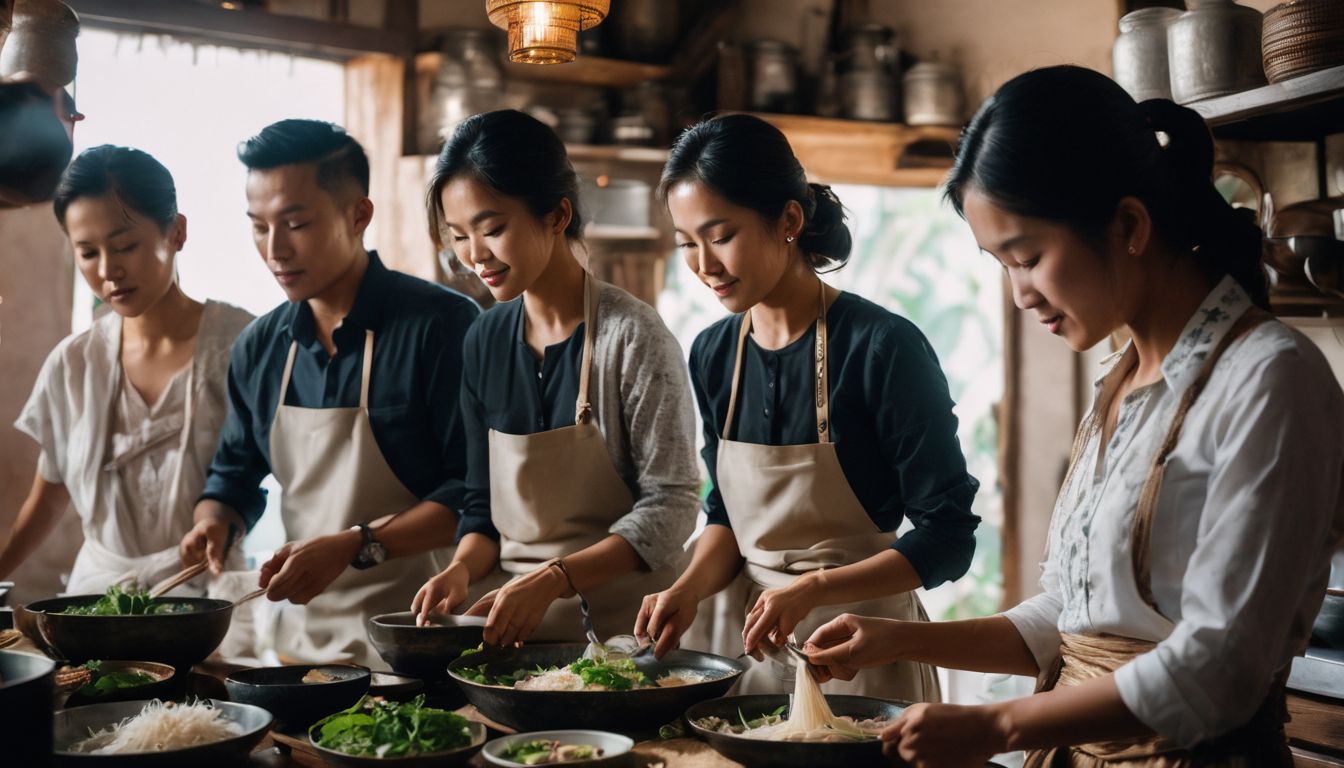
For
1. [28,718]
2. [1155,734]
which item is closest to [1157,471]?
[1155,734]

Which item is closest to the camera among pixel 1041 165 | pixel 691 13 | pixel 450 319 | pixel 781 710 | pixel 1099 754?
pixel 1041 165

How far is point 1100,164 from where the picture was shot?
1599mm

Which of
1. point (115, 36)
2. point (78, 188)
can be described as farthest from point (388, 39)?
point (78, 188)

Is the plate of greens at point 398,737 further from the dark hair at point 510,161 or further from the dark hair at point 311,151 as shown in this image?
the dark hair at point 311,151

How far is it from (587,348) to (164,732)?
3.81ft

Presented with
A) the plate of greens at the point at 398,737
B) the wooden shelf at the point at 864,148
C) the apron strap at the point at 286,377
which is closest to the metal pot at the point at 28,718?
the plate of greens at the point at 398,737

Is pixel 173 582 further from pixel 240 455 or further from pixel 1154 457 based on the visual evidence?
pixel 1154 457

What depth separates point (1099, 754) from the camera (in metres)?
1.71

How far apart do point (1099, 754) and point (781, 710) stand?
47 cm

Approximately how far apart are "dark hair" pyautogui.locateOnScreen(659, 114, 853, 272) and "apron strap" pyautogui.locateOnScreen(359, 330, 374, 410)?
0.86m

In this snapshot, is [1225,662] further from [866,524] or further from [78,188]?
[78,188]

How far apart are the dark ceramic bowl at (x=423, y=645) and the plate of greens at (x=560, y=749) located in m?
0.47

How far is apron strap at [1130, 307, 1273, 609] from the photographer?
1595 millimetres

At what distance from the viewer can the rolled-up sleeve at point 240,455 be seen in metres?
3.01
